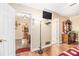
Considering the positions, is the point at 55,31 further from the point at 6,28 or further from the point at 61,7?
the point at 6,28

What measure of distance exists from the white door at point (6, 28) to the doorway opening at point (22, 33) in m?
0.08

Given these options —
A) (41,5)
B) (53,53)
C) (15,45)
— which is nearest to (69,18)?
(41,5)

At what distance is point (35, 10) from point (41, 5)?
13cm

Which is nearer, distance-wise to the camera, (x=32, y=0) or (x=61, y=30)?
(x=32, y=0)

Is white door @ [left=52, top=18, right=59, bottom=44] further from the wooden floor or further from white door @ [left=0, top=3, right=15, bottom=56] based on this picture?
white door @ [left=0, top=3, right=15, bottom=56]

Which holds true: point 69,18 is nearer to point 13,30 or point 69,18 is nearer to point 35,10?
point 35,10

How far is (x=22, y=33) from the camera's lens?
174 centimetres

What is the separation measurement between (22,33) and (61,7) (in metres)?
0.79

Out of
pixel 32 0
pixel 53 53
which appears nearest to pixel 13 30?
pixel 32 0

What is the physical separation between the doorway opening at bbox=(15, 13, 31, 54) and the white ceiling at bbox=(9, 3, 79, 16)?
0.25 metres

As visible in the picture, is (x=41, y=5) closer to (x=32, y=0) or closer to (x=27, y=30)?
(x=32, y=0)

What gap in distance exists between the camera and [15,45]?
178 centimetres

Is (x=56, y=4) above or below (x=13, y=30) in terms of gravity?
above

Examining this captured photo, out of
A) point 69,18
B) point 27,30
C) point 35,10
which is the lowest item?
point 27,30
